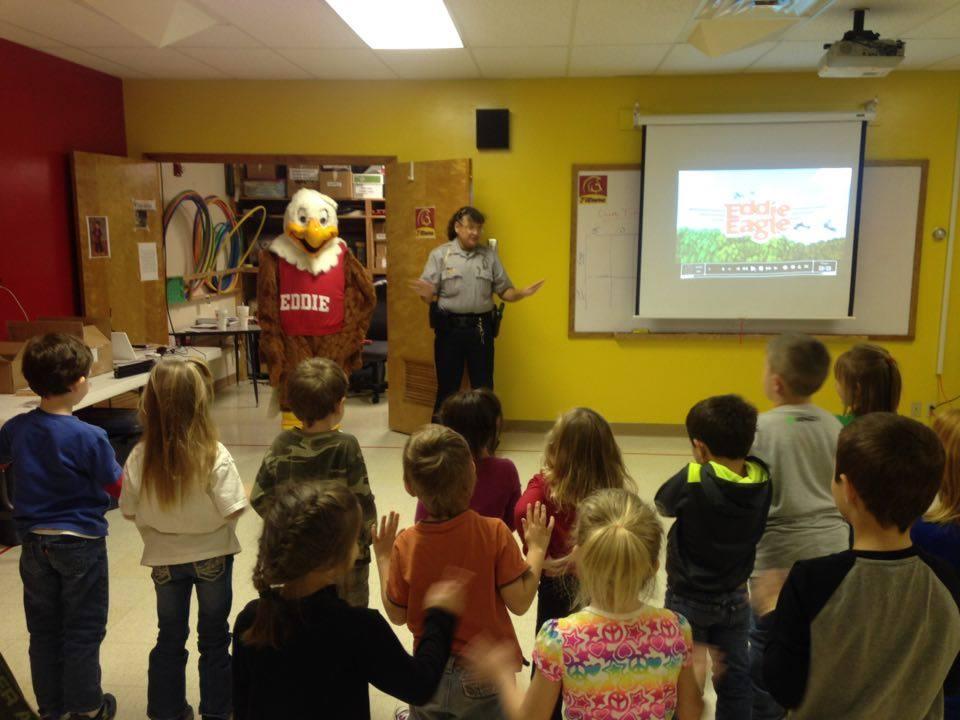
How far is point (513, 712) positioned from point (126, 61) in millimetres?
4774

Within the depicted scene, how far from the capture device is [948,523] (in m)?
1.45

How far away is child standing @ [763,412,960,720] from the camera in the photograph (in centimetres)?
113

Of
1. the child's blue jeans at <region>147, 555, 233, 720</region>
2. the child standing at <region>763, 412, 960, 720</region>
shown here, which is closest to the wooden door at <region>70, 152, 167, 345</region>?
the child's blue jeans at <region>147, 555, 233, 720</region>

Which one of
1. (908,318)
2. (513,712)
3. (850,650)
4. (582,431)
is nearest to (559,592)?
(582,431)

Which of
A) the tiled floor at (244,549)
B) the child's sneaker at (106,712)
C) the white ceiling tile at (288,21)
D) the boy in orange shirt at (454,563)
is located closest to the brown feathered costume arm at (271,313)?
the tiled floor at (244,549)

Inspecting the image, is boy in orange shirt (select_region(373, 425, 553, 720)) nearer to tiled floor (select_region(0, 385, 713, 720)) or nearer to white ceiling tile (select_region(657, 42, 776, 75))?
tiled floor (select_region(0, 385, 713, 720))

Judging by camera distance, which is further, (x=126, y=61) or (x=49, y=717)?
(x=126, y=61)

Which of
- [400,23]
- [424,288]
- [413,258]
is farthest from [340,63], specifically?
[424,288]

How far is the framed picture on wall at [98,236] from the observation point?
470 centimetres

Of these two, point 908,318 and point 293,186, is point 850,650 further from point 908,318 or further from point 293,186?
point 293,186

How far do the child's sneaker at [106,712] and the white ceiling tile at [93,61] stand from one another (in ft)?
12.3

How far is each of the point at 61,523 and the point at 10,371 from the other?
1.79 metres

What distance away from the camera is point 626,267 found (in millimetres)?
5129

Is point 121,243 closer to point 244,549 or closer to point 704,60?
point 244,549
